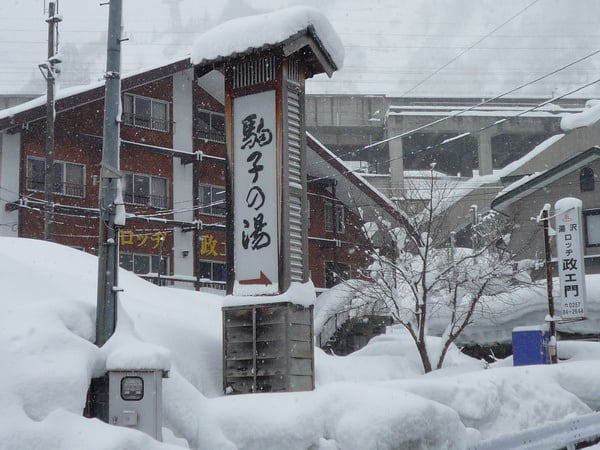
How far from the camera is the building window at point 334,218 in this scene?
33.9 m

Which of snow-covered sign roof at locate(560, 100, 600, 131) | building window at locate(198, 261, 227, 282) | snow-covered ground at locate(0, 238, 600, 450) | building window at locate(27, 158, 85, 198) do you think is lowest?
snow-covered ground at locate(0, 238, 600, 450)

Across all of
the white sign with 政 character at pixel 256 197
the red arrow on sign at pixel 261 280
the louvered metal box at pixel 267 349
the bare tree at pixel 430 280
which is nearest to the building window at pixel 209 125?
the bare tree at pixel 430 280

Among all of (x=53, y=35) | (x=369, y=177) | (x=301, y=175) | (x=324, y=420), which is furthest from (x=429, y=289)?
Result: (x=369, y=177)

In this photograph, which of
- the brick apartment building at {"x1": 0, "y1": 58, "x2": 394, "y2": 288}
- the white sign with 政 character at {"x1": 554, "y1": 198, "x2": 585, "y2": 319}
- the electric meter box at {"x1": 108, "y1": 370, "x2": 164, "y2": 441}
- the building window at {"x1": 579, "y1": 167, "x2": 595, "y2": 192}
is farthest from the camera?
the building window at {"x1": 579, "y1": 167, "x2": 595, "y2": 192}

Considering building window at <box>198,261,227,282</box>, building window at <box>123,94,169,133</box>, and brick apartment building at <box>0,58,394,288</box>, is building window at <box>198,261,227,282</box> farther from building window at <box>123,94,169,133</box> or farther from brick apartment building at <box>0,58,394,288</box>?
building window at <box>123,94,169,133</box>

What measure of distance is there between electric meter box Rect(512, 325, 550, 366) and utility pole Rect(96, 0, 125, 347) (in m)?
11.4

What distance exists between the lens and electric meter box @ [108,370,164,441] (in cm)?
864

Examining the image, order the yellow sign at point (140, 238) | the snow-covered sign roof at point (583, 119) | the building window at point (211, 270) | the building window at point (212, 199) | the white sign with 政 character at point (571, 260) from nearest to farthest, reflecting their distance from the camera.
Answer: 1. the white sign with 政 character at point (571, 260)
2. the yellow sign at point (140, 238)
3. the building window at point (211, 270)
4. the building window at point (212, 199)
5. the snow-covered sign roof at point (583, 119)

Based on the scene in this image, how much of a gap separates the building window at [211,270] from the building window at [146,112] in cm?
516

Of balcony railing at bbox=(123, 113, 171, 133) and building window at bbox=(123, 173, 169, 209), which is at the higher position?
balcony railing at bbox=(123, 113, 171, 133)

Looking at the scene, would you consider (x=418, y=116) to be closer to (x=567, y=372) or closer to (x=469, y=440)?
(x=567, y=372)

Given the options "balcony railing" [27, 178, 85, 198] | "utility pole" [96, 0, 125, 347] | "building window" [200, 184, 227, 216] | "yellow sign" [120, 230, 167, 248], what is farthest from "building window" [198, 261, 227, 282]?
"utility pole" [96, 0, 125, 347]

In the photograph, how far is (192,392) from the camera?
10.0m

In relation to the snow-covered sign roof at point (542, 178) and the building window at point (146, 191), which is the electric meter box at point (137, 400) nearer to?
the building window at point (146, 191)
